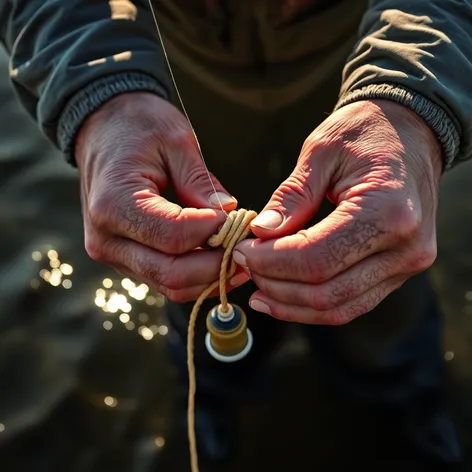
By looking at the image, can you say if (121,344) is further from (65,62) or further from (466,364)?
(466,364)

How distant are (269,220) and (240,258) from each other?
3.3 inches

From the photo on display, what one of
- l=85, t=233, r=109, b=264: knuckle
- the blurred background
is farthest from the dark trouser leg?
l=85, t=233, r=109, b=264: knuckle

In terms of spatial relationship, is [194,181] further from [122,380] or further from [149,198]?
[122,380]

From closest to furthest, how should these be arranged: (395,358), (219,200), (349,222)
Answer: (349,222), (219,200), (395,358)

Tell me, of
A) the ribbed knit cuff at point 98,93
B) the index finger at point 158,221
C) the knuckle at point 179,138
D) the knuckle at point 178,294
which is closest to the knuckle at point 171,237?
the index finger at point 158,221

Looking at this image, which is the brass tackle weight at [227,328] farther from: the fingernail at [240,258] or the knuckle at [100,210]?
the knuckle at [100,210]

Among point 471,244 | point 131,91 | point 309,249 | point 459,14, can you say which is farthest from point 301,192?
point 471,244

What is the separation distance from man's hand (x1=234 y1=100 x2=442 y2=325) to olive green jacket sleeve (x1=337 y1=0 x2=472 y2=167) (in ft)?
0.12

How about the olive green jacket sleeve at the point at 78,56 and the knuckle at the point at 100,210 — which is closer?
the knuckle at the point at 100,210

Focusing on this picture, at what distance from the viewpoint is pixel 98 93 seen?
117cm

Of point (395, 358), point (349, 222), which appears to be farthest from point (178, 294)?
point (395, 358)

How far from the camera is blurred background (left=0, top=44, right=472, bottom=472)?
4.99 ft

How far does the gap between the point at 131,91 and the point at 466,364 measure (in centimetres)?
123

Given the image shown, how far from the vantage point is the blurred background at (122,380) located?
152cm
